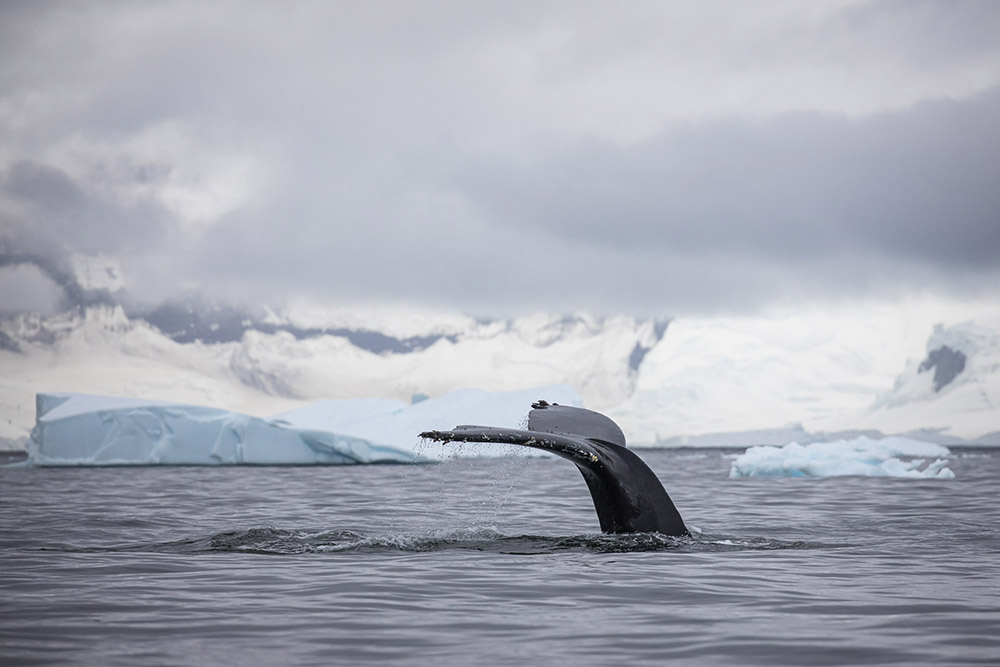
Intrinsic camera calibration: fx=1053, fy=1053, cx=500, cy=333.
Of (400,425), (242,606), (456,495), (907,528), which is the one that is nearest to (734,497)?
(456,495)

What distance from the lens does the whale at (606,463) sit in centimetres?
827

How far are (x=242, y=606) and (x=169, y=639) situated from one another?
105cm

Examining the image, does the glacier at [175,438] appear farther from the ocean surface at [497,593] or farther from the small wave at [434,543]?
the small wave at [434,543]

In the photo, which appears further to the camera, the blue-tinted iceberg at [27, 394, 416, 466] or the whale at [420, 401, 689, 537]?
the blue-tinted iceberg at [27, 394, 416, 466]

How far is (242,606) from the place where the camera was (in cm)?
617

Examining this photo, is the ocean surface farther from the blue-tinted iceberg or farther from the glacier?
the blue-tinted iceberg

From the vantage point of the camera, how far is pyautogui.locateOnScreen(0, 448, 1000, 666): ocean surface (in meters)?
4.90

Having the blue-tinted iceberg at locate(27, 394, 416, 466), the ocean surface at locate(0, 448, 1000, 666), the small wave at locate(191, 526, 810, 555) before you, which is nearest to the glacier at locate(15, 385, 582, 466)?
the blue-tinted iceberg at locate(27, 394, 416, 466)

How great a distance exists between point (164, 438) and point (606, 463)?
3842 centimetres

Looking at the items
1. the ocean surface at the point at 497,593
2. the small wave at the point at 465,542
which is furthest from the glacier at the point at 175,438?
the small wave at the point at 465,542

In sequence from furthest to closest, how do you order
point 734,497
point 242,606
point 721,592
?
point 734,497
point 721,592
point 242,606

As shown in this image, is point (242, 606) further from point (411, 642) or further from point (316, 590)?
point (411, 642)

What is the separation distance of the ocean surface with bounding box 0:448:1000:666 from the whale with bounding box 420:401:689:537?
21 centimetres

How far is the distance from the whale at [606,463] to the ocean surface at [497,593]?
21cm
